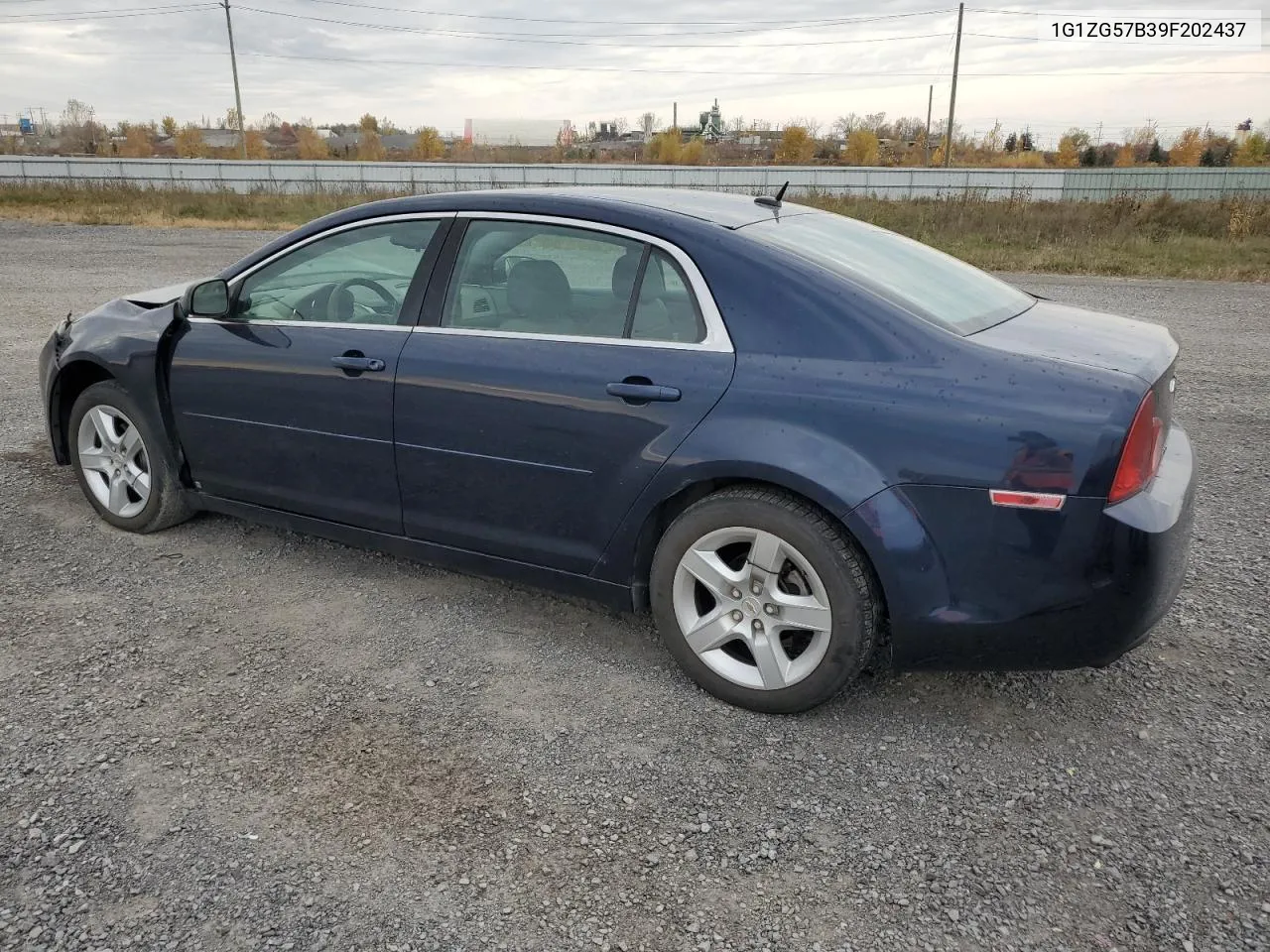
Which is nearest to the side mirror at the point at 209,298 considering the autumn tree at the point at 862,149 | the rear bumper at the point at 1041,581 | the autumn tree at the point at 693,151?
the rear bumper at the point at 1041,581

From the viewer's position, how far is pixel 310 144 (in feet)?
261

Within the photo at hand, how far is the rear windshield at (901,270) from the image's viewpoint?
3.16 m

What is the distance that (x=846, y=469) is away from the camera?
2861 millimetres

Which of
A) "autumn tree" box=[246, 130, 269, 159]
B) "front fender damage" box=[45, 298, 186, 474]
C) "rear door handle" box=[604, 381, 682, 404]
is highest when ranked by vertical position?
"autumn tree" box=[246, 130, 269, 159]

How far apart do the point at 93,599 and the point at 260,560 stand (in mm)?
693

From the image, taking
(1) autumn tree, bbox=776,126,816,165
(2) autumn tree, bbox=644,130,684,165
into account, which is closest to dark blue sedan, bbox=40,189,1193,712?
(1) autumn tree, bbox=776,126,816,165

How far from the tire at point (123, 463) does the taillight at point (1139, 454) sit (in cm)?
384

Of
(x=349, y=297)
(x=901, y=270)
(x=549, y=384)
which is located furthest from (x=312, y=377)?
(x=901, y=270)

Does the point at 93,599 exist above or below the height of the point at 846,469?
below

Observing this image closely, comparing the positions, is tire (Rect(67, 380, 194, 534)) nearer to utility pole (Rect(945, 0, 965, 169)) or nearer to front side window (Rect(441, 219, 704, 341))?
front side window (Rect(441, 219, 704, 341))

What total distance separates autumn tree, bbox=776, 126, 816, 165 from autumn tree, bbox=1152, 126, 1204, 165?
84.2 feet

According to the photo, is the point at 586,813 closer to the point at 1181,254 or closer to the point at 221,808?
the point at 221,808

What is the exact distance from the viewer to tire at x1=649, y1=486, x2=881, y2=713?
295cm

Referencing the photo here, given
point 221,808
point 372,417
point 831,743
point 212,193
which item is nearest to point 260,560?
point 372,417
